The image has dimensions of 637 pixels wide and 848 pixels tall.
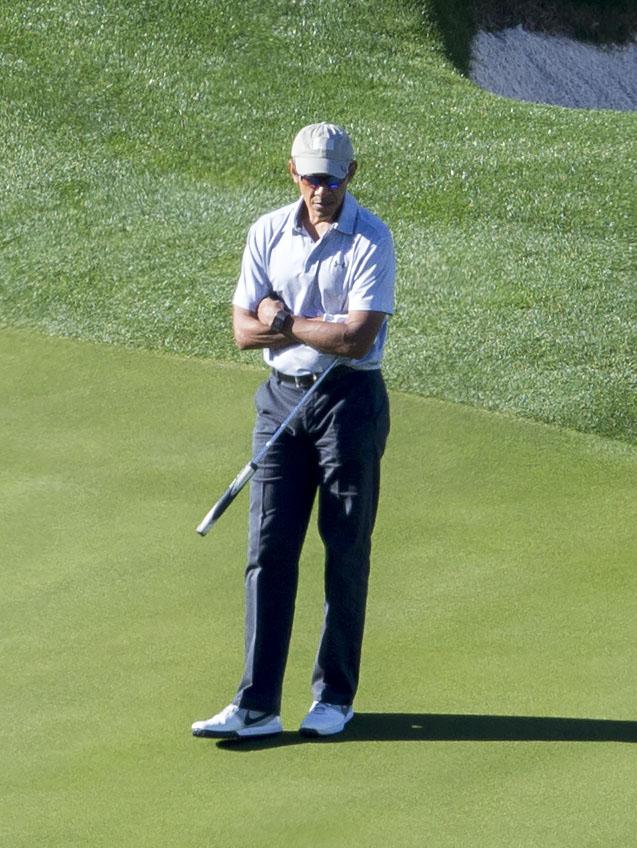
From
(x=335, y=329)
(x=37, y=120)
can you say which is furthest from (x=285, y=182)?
(x=335, y=329)

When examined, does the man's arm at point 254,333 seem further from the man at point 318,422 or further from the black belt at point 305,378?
the black belt at point 305,378

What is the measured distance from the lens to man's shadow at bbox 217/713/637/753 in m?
5.64

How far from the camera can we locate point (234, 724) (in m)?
5.62

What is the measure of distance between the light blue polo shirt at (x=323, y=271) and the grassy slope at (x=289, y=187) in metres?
3.91

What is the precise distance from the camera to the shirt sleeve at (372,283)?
5.62 meters

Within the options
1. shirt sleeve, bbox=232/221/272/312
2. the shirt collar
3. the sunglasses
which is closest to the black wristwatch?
shirt sleeve, bbox=232/221/272/312

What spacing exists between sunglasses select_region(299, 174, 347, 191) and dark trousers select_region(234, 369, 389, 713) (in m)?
0.66

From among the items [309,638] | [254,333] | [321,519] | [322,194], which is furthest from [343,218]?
[309,638]

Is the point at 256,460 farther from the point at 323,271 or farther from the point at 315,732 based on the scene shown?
the point at 315,732

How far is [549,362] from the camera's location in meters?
10.4

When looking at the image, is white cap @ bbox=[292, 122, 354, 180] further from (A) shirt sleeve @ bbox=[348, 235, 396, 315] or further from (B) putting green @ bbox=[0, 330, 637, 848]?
(B) putting green @ bbox=[0, 330, 637, 848]

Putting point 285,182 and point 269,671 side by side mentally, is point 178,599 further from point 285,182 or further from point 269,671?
point 285,182

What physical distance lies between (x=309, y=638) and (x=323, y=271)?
160cm

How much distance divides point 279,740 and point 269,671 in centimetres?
24
